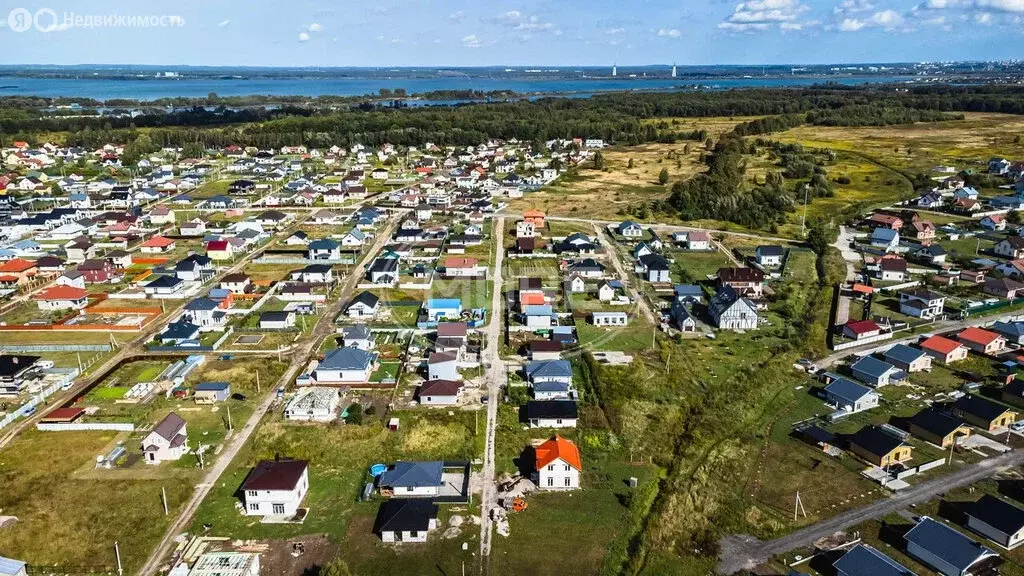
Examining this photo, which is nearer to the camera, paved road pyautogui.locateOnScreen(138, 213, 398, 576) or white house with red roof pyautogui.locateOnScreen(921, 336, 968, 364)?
paved road pyautogui.locateOnScreen(138, 213, 398, 576)

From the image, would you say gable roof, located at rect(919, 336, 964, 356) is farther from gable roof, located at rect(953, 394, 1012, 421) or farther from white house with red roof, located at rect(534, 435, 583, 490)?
white house with red roof, located at rect(534, 435, 583, 490)

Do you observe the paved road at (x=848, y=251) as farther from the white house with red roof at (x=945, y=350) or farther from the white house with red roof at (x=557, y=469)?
the white house with red roof at (x=557, y=469)

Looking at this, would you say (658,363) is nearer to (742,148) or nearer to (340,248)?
(340,248)

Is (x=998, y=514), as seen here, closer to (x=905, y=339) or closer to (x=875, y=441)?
(x=875, y=441)

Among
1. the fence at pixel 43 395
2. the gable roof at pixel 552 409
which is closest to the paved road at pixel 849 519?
the gable roof at pixel 552 409

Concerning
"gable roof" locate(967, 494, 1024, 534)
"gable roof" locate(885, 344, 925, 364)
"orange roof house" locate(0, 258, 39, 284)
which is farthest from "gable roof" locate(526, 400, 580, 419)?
"orange roof house" locate(0, 258, 39, 284)

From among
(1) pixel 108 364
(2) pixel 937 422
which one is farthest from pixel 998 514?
(1) pixel 108 364
